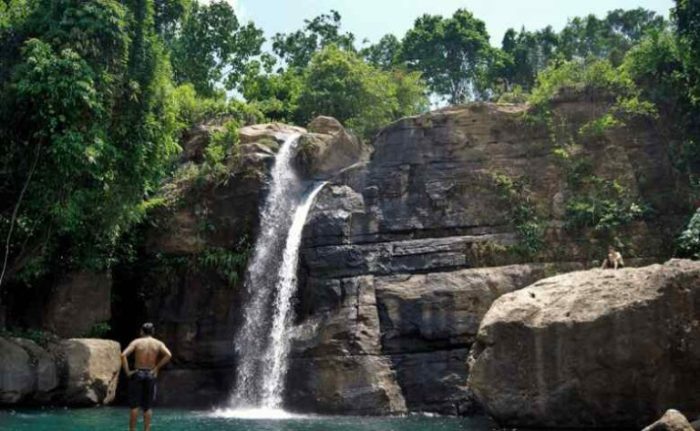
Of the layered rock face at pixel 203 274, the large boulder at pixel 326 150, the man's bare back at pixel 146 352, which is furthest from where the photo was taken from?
the large boulder at pixel 326 150

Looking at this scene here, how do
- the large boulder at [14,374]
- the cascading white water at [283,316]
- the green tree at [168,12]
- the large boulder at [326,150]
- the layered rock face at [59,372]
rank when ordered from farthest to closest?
the green tree at [168,12] < the large boulder at [326,150] < the cascading white water at [283,316] < the layered rock face at [59,372] < the large boulder at [14,374]

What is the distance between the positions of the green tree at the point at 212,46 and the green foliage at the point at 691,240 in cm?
2542

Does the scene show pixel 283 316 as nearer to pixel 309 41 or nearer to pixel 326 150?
pixel 326 150

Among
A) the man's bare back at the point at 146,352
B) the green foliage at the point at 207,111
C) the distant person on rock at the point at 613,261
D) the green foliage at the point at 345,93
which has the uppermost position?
the green foliage at the point at 345,93

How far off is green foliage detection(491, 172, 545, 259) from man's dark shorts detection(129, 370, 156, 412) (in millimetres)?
11869

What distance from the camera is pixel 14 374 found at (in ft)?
54.4

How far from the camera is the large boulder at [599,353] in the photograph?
41.0 feet

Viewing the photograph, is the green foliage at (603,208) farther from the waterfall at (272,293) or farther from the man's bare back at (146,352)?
the man's bare back at (146,352)

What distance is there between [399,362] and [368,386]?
105 cm

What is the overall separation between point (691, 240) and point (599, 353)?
6016 mm

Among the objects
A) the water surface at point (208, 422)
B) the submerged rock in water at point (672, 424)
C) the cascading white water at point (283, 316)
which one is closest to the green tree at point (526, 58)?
the cascading white water at point (283, 316)

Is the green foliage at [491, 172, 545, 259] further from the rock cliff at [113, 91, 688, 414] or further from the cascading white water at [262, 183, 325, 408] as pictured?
the cascading white water at [262, 183, 325, 408]

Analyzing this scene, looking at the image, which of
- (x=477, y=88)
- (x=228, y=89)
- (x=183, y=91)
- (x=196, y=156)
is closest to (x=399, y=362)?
(x=196, y=156)

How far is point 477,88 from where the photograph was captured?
163 feet
